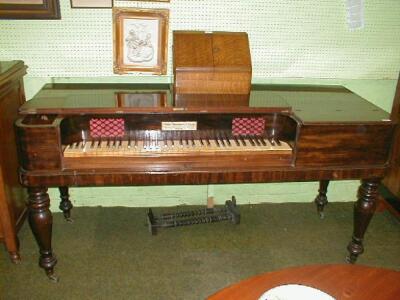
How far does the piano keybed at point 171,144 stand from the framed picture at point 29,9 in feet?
2.83

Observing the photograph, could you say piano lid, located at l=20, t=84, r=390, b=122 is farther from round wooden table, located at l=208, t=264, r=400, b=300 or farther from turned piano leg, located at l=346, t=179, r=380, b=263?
round wooden table, located at l=208, t=264, r=400, b=300

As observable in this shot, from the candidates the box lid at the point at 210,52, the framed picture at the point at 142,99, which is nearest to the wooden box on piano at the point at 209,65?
the box lid at the point at 210,52

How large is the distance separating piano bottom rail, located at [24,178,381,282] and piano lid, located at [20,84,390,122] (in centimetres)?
40

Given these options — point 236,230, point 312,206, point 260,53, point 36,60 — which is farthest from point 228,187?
point 36,60

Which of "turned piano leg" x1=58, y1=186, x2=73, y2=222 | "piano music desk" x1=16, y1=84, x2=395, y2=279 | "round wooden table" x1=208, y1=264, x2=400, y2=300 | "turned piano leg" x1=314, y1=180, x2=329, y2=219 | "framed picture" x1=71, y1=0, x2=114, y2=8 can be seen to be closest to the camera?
"round wooden table" x1=208, y1=264, x2=400, y2=300

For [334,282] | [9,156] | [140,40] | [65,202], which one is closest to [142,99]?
[140,40]

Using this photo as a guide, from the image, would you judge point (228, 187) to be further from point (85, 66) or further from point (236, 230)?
point (85, 66)

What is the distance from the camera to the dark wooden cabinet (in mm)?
2020

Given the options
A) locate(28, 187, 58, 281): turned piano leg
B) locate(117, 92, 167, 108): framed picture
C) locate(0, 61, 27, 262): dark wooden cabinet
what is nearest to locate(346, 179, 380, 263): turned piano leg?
locate(117, 92, 167, 108): framed picture

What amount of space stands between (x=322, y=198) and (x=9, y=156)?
212cm

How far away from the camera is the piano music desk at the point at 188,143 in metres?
1.81

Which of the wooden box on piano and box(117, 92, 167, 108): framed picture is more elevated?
the wooden box on piano

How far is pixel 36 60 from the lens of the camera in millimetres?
2346

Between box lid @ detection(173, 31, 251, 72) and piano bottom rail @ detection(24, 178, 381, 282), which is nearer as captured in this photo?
piano bottom rail @ detection(24, 178, 381, 282)
